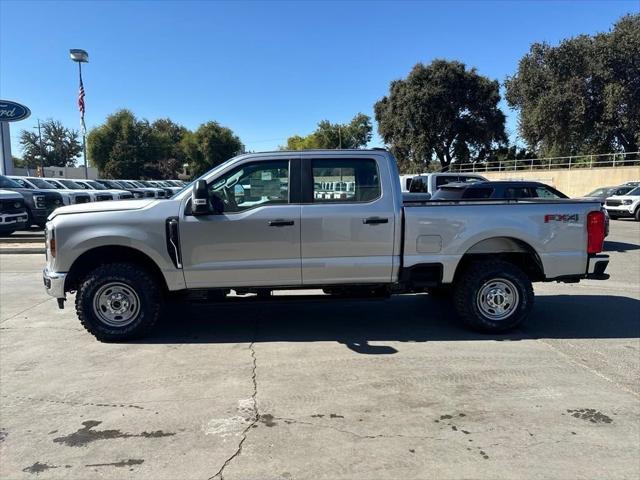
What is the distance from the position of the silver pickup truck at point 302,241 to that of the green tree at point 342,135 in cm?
8499

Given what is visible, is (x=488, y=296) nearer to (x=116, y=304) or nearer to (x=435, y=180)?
(x=116, y=304)

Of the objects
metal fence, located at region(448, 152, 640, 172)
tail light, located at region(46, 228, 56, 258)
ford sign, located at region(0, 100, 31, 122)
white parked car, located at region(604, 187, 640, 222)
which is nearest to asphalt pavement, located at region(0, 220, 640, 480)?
tail light, located at region(46, 228, 56, 258)

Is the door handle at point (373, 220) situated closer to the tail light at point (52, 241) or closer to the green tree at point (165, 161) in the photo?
the tail light at point (52, 241)

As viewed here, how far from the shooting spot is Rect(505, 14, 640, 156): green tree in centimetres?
3350

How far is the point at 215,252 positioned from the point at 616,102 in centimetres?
3643

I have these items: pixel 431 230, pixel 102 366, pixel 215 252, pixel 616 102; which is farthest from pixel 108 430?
pixel 616 102

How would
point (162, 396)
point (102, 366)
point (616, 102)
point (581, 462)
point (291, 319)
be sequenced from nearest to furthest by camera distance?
1. point (581, 462)
2. point (162, 396)
3. point (102, 366)
4. point (291, 319)
5. point (616, 102)

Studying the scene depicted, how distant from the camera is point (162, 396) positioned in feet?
13.7

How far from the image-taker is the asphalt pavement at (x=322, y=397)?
3178 mm

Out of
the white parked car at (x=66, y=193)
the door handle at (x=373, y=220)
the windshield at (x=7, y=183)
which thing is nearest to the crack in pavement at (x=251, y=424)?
the door handle at (x=373, y=220)

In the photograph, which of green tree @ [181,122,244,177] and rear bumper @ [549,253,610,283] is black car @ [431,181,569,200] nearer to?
rear bumper @ [549,253,610,283]

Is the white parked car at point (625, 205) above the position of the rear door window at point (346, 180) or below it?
below

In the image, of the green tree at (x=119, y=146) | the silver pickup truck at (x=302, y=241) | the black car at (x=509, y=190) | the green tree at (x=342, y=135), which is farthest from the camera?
the green tree at (x=342, y=135)

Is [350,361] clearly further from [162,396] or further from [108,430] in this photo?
[108,430]
